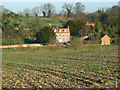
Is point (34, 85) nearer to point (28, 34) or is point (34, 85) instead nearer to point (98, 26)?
point (28, 34)

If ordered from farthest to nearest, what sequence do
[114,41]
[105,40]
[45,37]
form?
[105,40], [114,41], [45,37]

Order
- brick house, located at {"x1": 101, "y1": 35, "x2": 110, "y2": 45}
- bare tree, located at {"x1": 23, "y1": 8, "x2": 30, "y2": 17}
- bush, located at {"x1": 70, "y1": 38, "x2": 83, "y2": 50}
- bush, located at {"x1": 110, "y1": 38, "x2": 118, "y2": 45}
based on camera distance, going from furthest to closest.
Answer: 1. bare tree, located at {"x1": 23, "y1": 8, "x2": 30, "y2": 17}
2. brick house, located at {"x1": 101, "y1": 35, "x2": 110, "y2": 45}
3. bush, located at {"x1": 110, "y1": 38, "x2": 118, "y2": 45}
4. bush, located at {"x1": 70, "y1": 38, "x2": 83, "y2": 50}

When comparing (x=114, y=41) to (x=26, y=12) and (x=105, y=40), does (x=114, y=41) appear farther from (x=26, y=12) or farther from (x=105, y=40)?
(x=26, y=12)

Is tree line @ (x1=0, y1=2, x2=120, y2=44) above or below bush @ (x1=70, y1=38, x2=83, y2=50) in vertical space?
above

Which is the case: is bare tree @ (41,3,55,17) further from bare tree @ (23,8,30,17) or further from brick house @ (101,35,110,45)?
brick house @ (101,35,110,45)

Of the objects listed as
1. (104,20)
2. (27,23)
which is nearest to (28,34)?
(27,23)

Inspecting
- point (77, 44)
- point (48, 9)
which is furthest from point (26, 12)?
point (77, 44)

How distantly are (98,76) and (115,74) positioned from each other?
0.95m

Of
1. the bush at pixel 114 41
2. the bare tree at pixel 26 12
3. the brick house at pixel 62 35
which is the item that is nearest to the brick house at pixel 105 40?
the bush at pixel 114 41

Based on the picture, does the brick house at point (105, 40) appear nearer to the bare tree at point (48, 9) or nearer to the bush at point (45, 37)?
the bush at point (45, 37)

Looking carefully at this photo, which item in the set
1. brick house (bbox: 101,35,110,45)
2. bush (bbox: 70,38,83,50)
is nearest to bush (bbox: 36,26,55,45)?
bush (bbox: 70,38,83,50)

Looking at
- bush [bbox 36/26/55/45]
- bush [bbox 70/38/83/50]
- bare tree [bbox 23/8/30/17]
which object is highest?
bare tree [bbox 23/8/30/17]

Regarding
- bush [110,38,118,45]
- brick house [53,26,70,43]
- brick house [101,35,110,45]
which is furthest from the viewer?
brick house [53,26,70,43]

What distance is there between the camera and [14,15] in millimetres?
58438
